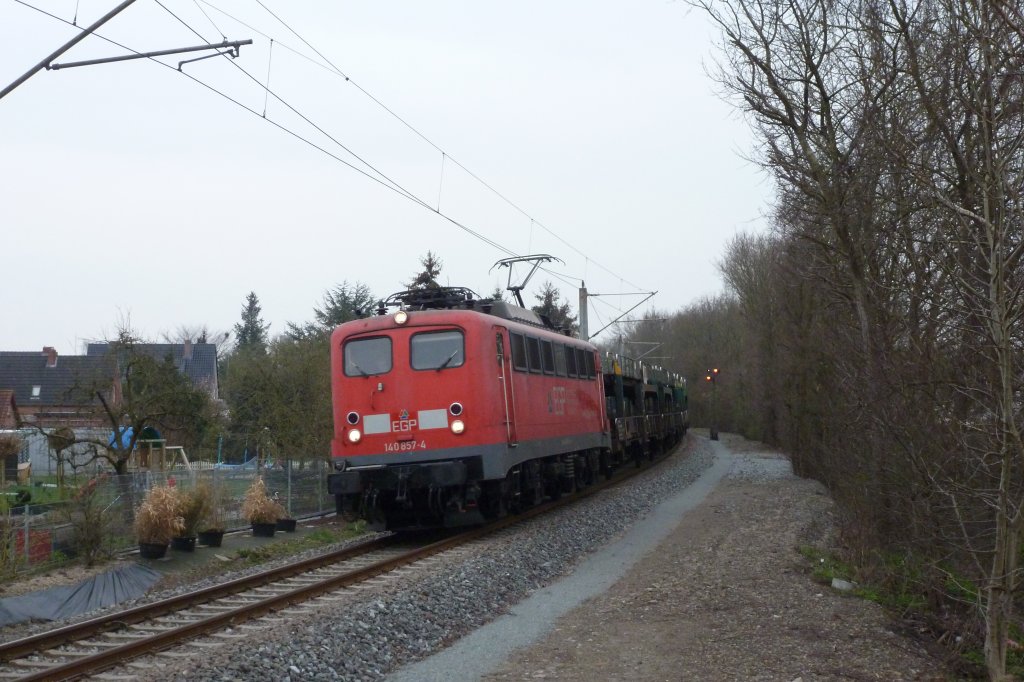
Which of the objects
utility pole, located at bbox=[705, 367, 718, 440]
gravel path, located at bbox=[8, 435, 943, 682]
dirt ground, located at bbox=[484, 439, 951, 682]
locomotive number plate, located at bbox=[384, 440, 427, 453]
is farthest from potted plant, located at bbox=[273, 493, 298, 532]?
utility pole, located at bbox=[705, 367, 718, 440]

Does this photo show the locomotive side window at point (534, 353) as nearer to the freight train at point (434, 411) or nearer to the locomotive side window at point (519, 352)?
Answer: the freight train at point (434, 411)

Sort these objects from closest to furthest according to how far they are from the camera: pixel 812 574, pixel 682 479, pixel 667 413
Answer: pixel 812 574
pixel 682 479
pixel 667 413

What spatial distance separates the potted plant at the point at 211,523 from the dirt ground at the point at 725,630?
6.22 meters

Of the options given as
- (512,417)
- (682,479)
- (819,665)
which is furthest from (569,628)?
(682,479)

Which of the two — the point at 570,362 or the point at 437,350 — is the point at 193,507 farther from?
the point at 570,362

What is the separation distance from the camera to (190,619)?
9219 millimetres

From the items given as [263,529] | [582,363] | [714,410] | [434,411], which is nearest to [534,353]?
[434,411]

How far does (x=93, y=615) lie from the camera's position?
33.9 feet

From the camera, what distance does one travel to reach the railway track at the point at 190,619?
7641 mm

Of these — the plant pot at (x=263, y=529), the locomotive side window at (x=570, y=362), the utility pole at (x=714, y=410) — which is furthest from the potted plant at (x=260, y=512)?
the utility pole at (x=714, y=410)

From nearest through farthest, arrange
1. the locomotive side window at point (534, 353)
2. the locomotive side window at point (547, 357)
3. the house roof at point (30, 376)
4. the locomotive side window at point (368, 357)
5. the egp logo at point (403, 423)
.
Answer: the egp logo at point (403, 423) → the locomotive side window at point (368, 357) → the locomotive side window at point (534, 353) → the locomotive side window at point (547, 357) → the house roof at point (30, 376)

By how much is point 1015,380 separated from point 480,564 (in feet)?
21.4

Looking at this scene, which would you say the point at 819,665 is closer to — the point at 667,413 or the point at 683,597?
the point at 683,597

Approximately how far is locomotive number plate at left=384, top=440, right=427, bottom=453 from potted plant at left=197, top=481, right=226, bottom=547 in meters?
2.86
